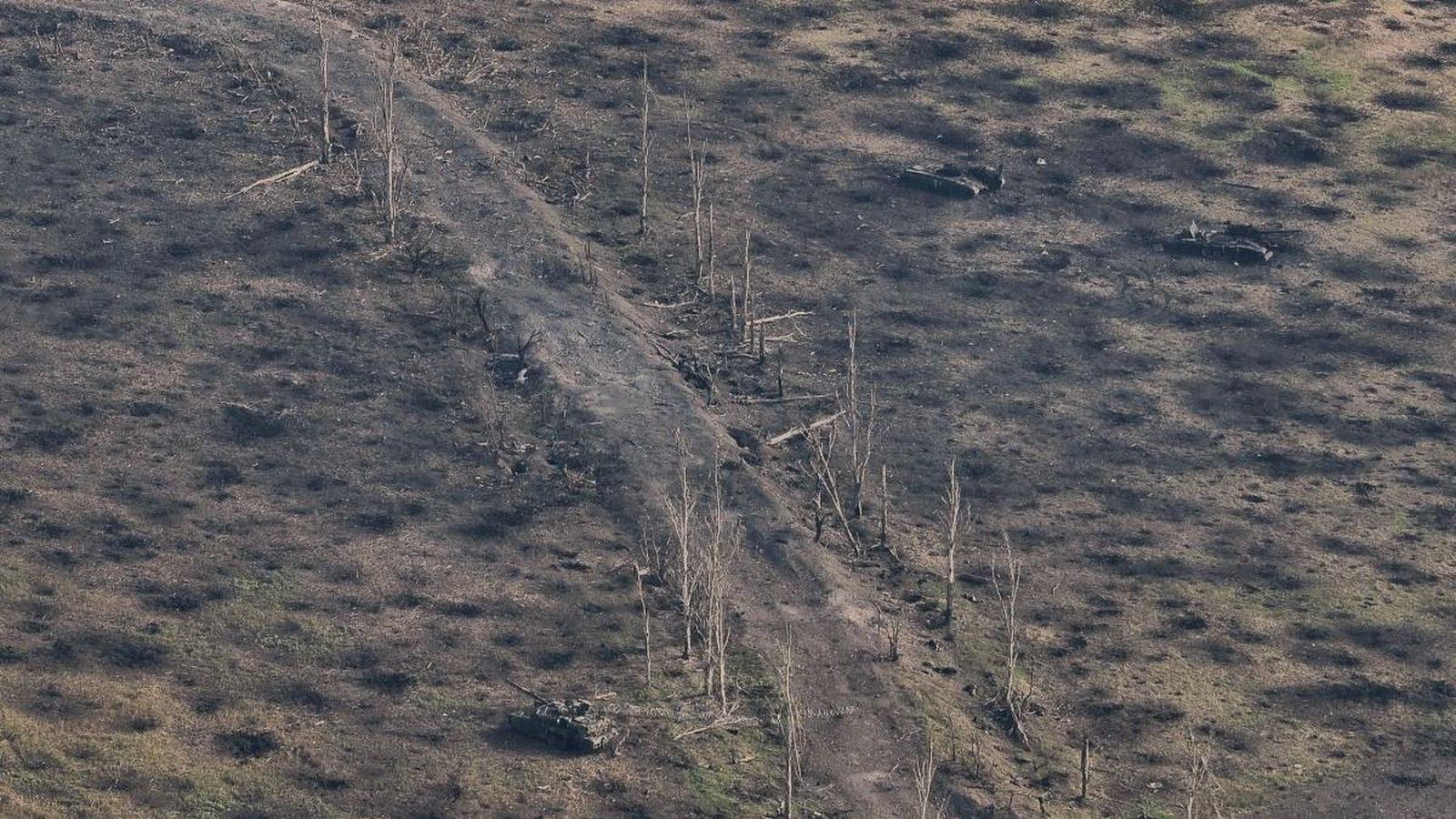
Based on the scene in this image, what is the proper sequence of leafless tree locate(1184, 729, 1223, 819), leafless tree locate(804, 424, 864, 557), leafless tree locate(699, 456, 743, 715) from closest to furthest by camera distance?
leafless tree locate(1184, 729, 1223, 819) → leafless tree locate(699, 456, 743, 715) → leafless tree locate(804, 424, 864, 557)

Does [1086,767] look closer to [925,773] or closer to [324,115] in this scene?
[925,773]

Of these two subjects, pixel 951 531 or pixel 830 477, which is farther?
pixel 830 477

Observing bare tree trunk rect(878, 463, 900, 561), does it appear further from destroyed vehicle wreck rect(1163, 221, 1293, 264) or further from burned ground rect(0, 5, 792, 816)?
destroyed vehicle wreck rect(1163, 221, 1293, 264)

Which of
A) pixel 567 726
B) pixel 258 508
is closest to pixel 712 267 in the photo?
pixel 258 508

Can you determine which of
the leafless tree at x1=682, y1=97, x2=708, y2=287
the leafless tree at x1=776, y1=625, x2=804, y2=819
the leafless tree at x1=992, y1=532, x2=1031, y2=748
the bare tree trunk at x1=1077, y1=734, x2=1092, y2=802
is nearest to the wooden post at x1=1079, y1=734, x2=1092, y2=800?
the bare tree trunk at x1=1077, y1=734, x2=1092, y2=802

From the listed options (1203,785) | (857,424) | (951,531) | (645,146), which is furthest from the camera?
(645,146)

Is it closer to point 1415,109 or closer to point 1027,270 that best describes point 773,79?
point 1027,270
